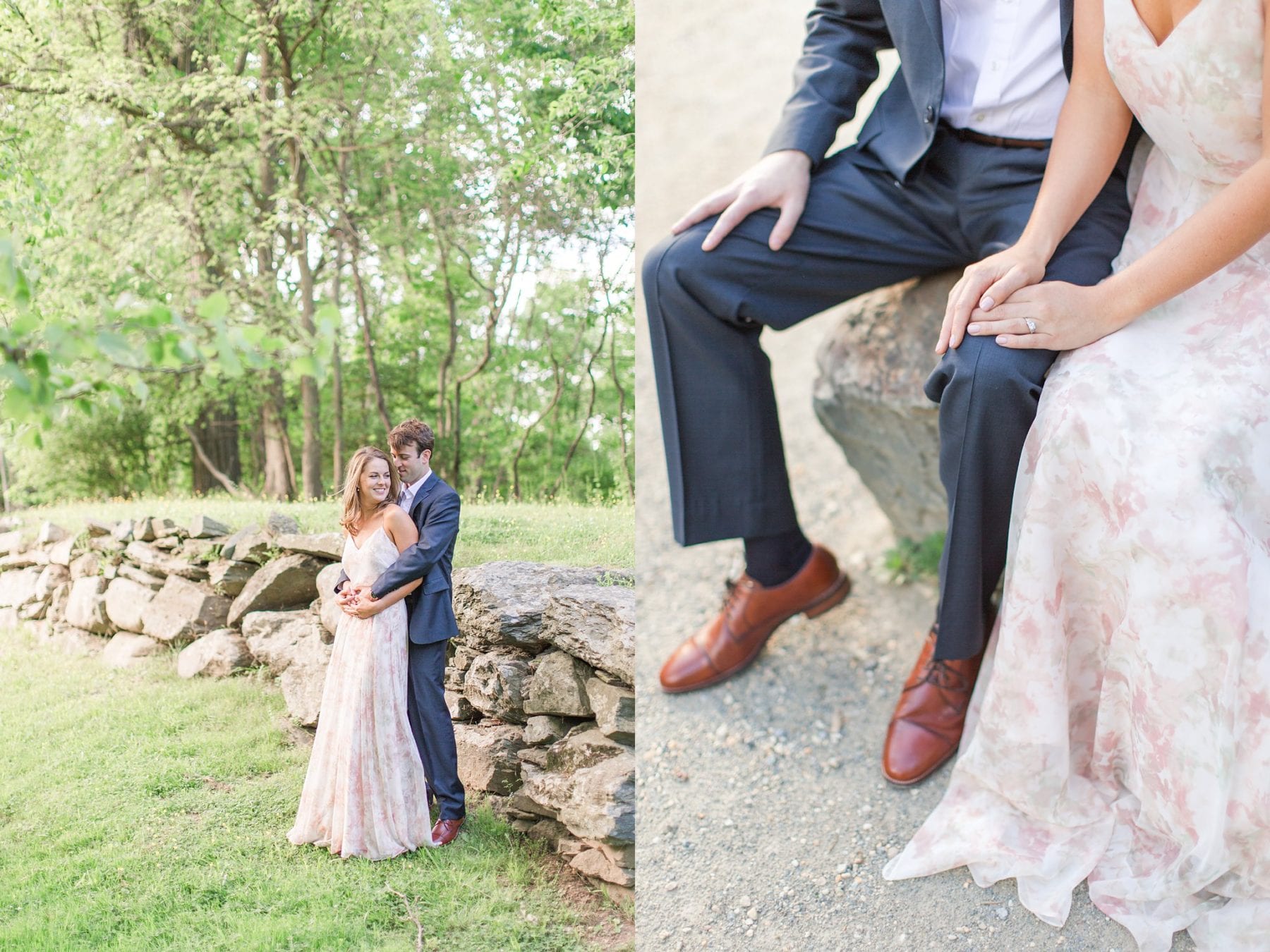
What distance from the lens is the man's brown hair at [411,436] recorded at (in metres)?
1.67

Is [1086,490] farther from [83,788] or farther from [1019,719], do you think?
[83,788]

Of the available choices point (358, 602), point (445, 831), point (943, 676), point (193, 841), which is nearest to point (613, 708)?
point (445, 831)

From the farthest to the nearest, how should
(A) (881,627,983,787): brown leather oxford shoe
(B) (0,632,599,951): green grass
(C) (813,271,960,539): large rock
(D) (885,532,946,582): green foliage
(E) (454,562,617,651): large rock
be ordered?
1. (D) (885,532,946,582): green foliage
2. (C) (813,271,960,539): large rock
3. (A) (881,627,983,787): brown leather oxford shoe
4. (E) (454,562,617,651): large rock
5. (B) (0,632,599,951): green grass

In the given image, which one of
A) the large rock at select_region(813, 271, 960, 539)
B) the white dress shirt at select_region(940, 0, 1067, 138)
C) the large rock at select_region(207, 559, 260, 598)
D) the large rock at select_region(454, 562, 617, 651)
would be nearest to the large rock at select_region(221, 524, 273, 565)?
the large rock at select_region(207, 559, 260, 598)

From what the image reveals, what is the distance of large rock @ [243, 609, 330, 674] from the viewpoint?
1.63 m

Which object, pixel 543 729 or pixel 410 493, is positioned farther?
pixel 543 729

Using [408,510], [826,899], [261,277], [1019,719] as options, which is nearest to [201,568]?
[408,510]

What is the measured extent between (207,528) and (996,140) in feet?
5.84

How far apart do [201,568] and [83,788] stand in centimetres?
38

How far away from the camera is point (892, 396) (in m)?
2.46

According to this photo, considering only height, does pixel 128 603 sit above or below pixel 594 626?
above

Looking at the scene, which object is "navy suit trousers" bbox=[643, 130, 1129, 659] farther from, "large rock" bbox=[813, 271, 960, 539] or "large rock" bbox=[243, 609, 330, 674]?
"large rock" bbox=[243, 609, 330, 674]

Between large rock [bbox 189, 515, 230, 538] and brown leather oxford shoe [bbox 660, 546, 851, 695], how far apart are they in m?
1.20

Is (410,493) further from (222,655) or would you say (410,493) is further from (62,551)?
(62,551)
